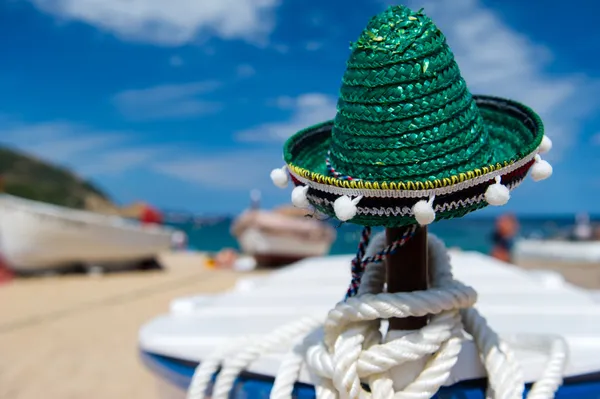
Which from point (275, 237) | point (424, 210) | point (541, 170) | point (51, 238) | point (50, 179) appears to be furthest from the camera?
point (50, 179)

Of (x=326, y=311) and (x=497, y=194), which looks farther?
(x=326, y=311)

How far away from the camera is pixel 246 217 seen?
448 inches

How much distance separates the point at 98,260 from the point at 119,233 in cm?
52

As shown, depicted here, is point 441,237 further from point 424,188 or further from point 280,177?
point 424,188

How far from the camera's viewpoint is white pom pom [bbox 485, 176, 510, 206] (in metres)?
1.05

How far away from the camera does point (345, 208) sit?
3.51 feet

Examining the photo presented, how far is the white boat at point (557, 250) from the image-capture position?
9391 millimetres

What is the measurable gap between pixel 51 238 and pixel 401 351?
8.36 metres

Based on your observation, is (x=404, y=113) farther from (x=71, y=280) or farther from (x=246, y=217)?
(x=246, y=217)

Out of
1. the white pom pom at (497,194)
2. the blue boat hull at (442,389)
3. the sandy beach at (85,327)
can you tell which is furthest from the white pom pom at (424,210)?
Result: the sandy beach at (85,327)

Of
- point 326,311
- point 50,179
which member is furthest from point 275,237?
point 50,179

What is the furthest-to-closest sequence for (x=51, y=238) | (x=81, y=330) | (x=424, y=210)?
(x=51, y=238) → (x=81, y=330) → (x=424, y=210)

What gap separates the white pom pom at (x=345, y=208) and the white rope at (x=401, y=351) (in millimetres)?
235

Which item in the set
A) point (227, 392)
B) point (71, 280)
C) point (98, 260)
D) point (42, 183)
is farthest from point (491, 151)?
point (42, 183)
